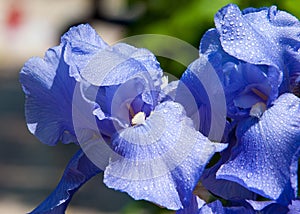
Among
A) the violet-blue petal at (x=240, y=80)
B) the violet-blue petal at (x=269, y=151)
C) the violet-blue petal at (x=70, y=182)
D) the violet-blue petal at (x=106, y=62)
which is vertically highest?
the violet-blue petal at (x=106, y=62)

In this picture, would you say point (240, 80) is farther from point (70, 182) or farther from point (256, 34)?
point (70, 182)

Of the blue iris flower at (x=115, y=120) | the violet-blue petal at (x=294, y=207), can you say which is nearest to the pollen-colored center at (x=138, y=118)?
the blue iris flower at (x=115, y=120)

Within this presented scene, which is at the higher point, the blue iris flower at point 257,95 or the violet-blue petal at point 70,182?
the blue iris flower at point 257,95

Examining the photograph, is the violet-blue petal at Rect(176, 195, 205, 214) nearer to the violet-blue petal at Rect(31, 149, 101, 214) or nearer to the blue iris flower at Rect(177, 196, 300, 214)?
the blue iris flower at Rect(177, 196, 300, 214)

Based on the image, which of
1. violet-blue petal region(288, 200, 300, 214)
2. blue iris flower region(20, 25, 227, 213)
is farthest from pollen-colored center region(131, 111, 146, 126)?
violet-blue petal region(288, 200, 300, 214)

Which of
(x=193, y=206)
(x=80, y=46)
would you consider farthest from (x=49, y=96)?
(x=193, y=206)

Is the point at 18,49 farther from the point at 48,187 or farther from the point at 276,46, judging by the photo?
the point at 276,46

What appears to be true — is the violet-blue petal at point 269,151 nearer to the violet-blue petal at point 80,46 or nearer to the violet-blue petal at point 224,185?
the violet-blue petal at point 224,185
